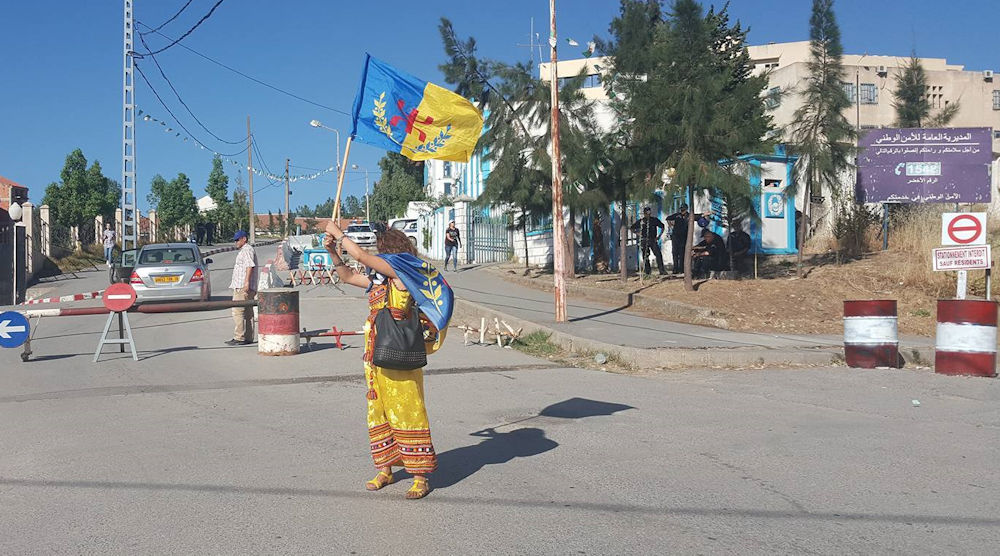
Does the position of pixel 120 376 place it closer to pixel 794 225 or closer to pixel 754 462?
pixel 754 462

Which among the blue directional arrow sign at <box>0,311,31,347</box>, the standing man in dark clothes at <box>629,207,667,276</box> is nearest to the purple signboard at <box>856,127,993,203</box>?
the standing man in dark clothes at <box>629,207,667,276</box>

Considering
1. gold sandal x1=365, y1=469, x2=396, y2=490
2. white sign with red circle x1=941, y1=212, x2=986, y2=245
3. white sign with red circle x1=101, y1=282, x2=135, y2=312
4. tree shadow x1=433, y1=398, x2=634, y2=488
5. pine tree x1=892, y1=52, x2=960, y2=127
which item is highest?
pine tree x1=892, y1=52, x2=960, y2=127

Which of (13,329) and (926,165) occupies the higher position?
(926,165)

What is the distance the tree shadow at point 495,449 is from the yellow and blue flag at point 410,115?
8.88 feet

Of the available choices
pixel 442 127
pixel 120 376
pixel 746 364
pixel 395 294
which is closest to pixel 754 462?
pixel 395 294

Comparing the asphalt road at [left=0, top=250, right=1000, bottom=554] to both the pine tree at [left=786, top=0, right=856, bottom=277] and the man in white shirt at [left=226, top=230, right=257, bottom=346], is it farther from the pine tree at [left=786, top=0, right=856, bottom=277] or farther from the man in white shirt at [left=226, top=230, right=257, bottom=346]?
the pine tree at [left=786, top=0, right=856, bottom=277]

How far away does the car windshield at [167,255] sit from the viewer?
1989cm

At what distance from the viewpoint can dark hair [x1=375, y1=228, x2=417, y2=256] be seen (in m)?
5.49

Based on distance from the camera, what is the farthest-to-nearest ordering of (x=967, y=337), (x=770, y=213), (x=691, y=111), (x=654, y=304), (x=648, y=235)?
(x=770, y=213)
(x=648, y=235)
(x=654, y=304)
(x=691, y=111)
(x=967, y=337)

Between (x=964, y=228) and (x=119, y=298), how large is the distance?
11.9m

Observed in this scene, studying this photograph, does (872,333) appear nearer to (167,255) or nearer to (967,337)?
(967,337)

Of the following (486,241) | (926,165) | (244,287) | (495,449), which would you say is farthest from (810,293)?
(486,241)

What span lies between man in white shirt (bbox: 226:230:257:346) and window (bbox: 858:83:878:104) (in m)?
46.6

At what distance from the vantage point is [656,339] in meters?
13.1
